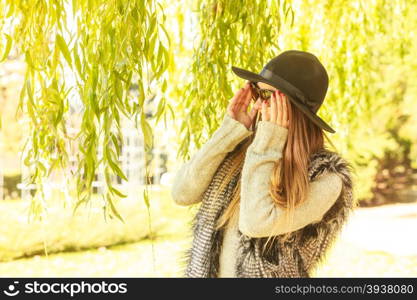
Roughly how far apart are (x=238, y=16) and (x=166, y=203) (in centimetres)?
601

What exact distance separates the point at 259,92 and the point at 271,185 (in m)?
0.30

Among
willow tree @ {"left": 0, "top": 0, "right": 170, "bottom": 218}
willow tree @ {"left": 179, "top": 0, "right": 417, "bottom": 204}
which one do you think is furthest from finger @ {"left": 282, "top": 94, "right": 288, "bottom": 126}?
willow tree @ {"left": 0, "top": 0, "right": 170, "bottom": 218}

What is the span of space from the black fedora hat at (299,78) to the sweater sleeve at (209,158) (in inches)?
5.4

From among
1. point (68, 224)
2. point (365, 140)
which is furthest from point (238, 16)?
point (365, 140)

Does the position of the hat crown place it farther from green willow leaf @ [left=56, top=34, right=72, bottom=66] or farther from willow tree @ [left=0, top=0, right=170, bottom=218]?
green willow leaf @ [left=56, top=34, right=72, bottom=66]

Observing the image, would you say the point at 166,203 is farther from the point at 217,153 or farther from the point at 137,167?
the point at 217,153

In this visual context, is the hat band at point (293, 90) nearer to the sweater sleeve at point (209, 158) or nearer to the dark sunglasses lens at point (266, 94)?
the dark sunglasses lens at point (266, 94)

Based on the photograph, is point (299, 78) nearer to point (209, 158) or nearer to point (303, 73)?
point (303, 73)

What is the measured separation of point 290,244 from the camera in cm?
162

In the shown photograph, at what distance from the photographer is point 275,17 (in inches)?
112

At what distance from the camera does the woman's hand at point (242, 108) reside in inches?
69.2

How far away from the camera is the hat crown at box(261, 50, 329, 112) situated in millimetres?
1665

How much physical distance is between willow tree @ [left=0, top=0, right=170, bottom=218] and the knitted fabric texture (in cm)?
35

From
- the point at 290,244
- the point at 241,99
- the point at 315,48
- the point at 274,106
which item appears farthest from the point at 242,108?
the point at 315,48
